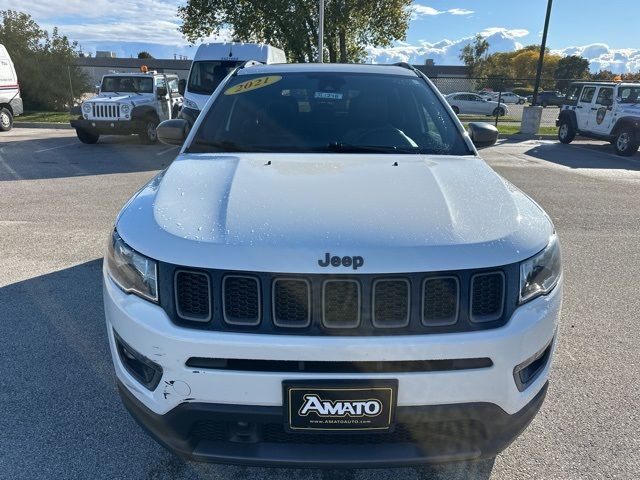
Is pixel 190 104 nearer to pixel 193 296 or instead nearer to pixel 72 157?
pixel 72 157

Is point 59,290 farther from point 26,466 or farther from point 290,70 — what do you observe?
point 290,70

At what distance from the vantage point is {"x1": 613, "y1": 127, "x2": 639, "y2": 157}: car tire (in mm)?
13508

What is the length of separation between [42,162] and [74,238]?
20.5 feet

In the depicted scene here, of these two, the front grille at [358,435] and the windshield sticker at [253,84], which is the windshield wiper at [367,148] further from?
the front grille at [358,435]

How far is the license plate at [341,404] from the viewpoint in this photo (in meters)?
1.71

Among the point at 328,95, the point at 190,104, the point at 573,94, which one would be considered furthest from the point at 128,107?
the point at 573,94

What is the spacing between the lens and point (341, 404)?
1729mm

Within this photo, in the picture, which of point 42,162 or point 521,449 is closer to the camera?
point 521,449

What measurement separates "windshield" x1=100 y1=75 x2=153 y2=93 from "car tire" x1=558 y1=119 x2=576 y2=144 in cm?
1302

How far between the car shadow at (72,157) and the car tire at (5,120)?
3.82ft

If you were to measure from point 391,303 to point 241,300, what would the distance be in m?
0.54

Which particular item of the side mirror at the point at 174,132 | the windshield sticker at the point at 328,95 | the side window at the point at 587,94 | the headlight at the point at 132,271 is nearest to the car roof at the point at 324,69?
the windshield sticker at the point at 328,95

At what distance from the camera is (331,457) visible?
69.3 inches

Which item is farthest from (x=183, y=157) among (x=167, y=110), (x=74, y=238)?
(x=167, y=110)
